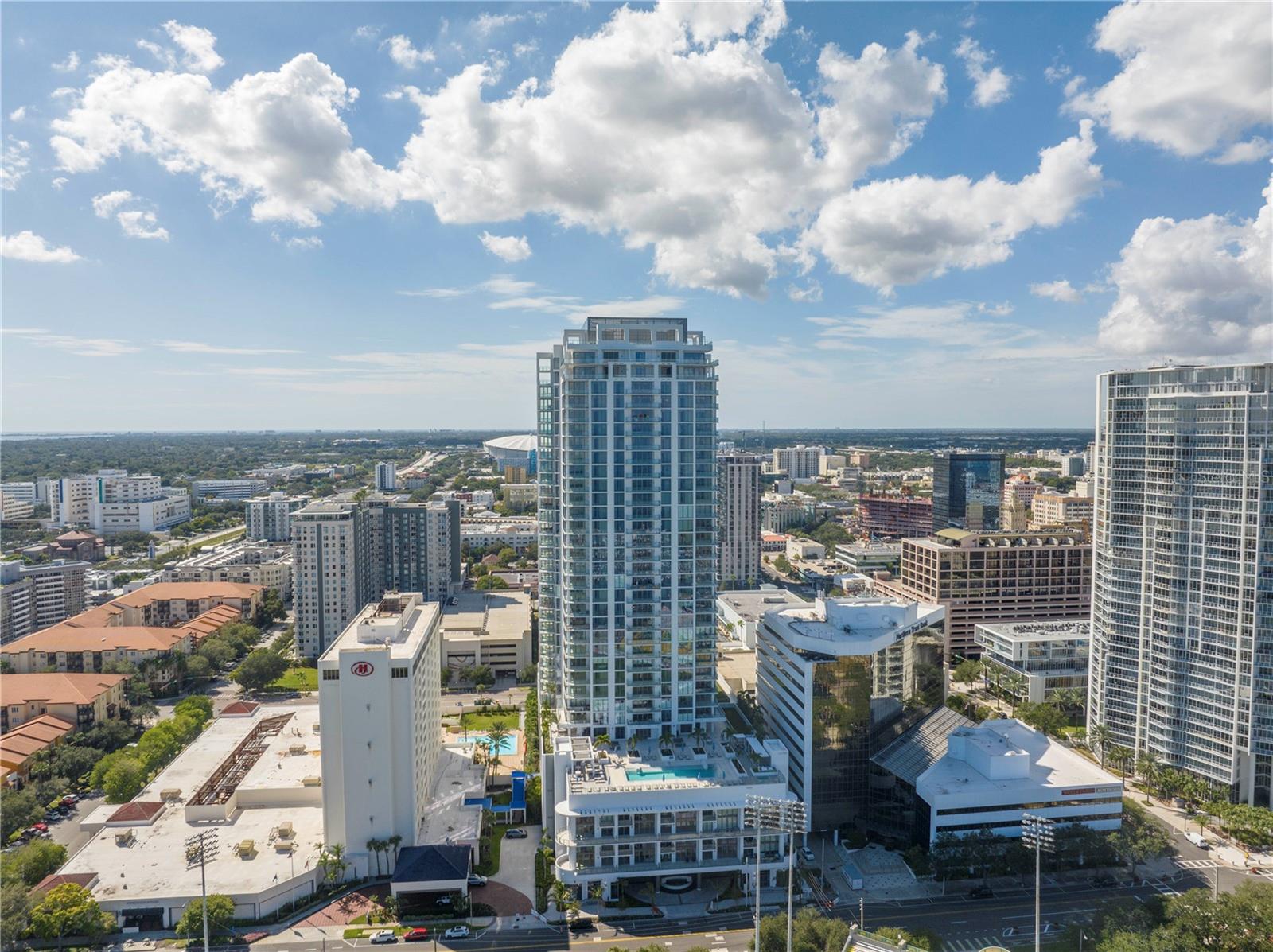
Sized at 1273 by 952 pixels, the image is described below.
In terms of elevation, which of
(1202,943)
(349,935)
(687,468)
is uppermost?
(687,468)

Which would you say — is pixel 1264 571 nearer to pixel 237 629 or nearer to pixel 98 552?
pixel 237 629

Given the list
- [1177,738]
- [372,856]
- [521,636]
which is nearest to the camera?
[372,856]

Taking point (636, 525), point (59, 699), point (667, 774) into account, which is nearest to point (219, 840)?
point (667, 774)

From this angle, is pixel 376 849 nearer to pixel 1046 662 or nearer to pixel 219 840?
pixel 219 840

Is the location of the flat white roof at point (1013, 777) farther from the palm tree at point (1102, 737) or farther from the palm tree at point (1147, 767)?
the palm tree at point (1102, 737)

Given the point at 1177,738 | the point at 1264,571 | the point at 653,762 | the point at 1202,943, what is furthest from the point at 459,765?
the point at 1264,571

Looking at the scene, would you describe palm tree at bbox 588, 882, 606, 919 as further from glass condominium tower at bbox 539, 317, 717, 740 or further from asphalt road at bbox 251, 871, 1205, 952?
glass condominium tower at bbox 539, 317, 717, 740

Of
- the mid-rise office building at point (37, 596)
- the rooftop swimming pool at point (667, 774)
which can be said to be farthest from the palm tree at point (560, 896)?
the mid-rise office building at point (37, 596)
